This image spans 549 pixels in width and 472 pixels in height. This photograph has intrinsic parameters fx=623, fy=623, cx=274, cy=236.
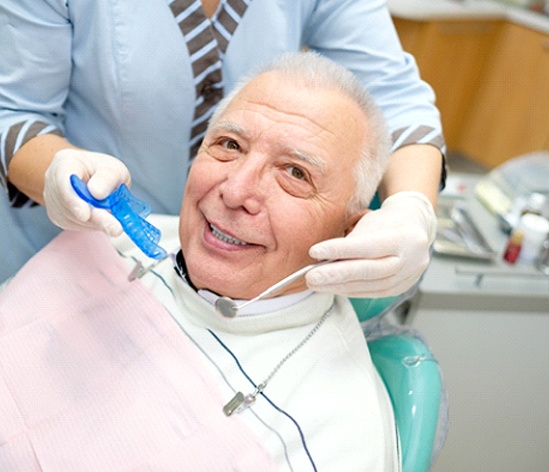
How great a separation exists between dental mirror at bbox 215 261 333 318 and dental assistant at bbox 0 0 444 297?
0.04m

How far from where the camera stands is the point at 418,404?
123 centimetres

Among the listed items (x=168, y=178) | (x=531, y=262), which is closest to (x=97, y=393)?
(x=168, y=178)

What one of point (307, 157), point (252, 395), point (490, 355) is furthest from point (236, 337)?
point (490, 355)

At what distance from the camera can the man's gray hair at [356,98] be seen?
127cm

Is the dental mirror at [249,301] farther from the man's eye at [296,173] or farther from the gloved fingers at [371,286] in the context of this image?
the man's eye at [296,173]

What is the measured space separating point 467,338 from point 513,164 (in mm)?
954

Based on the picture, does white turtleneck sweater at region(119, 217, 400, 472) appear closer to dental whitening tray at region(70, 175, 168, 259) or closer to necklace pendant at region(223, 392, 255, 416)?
necklace pendant at region(223, 392, 255, 416)

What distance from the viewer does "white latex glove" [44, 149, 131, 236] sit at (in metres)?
1.12

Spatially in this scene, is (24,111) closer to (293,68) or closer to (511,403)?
(293,68)

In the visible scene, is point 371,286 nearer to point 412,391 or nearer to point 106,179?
point 412,391

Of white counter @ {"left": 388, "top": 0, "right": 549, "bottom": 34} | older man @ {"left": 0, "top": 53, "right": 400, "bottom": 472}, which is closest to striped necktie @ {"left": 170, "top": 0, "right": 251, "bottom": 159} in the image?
older man @ {"left": 0, "top": 53, "right": 400, "bottom": 472}

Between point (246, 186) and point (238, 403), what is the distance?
1.33 feet

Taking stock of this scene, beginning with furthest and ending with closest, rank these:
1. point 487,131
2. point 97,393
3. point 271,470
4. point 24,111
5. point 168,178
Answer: point 487,131 < point 168,178 < point 24,111 < point 97,393 < point 271,470

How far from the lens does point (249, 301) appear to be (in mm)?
1158
